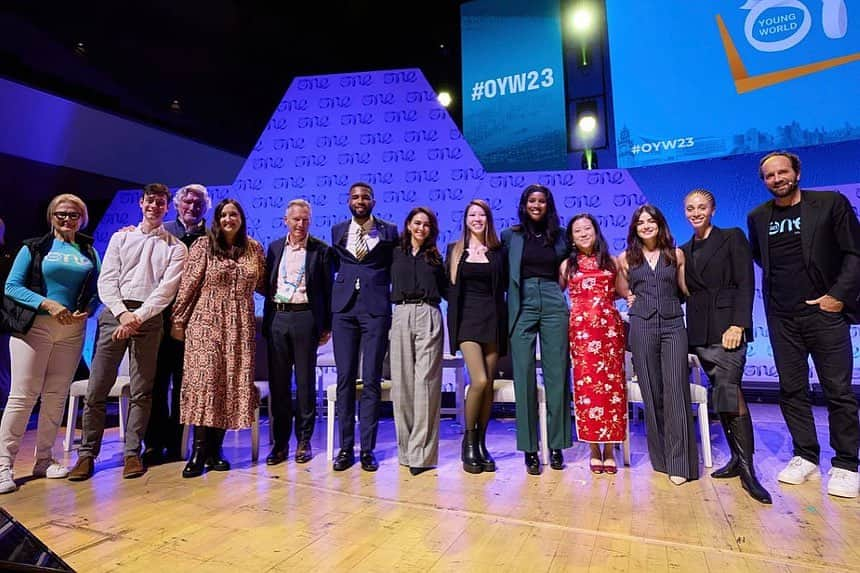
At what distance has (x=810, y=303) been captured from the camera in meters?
2.42

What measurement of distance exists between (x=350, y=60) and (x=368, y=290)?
18.9ft

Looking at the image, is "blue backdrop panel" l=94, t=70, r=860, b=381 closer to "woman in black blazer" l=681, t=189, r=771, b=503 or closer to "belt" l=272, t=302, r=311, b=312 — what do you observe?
"woman in black blazer" l=681, t=189, r=771, b=503

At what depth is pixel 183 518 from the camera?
2.06 m

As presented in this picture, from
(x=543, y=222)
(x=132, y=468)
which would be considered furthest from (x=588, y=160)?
(x=132, y=468)

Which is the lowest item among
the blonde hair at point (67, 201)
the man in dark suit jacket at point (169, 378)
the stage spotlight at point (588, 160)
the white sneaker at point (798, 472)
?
the white sneaker at point (798, 472)

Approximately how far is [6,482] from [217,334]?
119 centimetres

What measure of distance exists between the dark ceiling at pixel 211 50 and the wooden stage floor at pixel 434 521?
4.88m

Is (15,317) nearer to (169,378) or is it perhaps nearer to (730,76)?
(169,378)

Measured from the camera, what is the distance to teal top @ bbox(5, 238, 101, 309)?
8.67 ft

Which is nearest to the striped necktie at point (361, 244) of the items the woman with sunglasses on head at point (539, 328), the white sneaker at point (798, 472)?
the woman with sunglasses on head at point (539, 328)

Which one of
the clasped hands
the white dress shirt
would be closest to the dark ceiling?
the white dress shirt

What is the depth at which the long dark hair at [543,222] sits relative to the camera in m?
2.88

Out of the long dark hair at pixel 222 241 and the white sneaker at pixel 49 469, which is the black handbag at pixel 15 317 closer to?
the white sneaker at pixel 49 469

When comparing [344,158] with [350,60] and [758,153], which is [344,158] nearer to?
[350,60]
